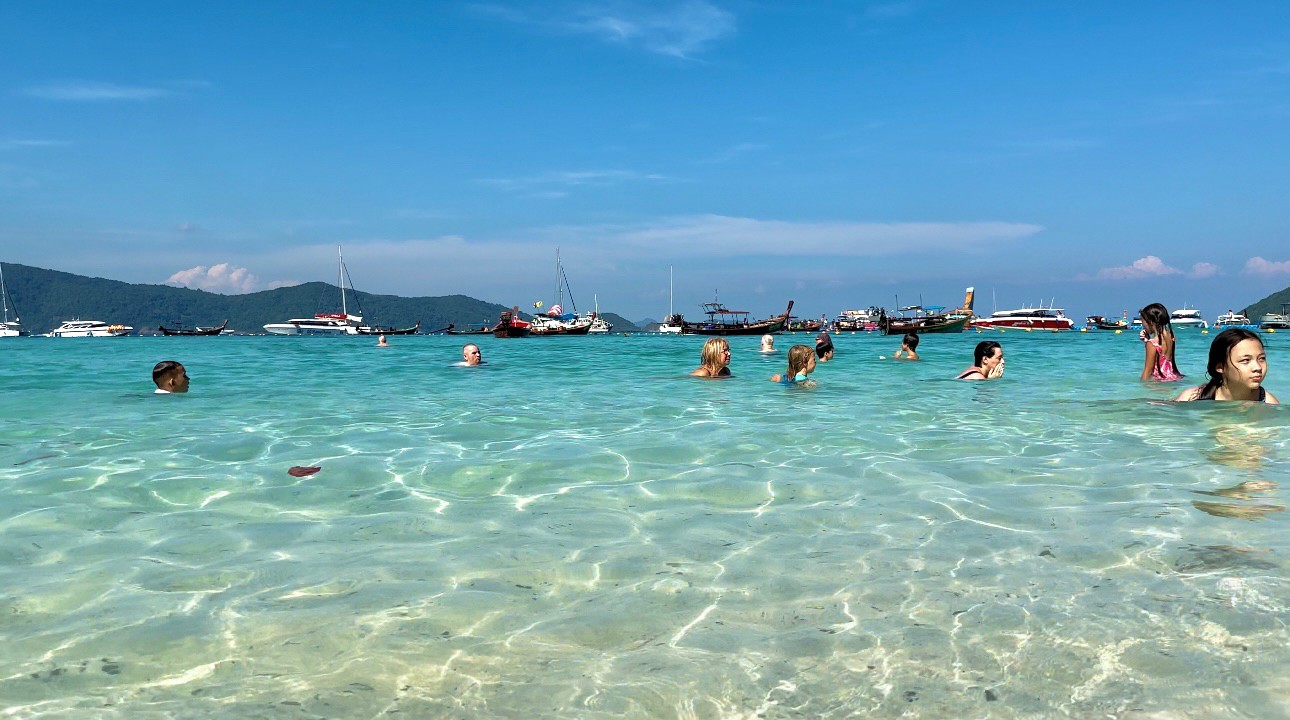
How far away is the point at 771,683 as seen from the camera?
9.50ft

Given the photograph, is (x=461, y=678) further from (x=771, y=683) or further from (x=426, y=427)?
(x=426, y=427)

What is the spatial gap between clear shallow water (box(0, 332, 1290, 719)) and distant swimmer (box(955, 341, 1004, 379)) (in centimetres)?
711

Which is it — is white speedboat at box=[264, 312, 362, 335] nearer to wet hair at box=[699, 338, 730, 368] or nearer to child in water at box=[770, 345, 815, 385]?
wet hair at box=[699, 338, 730, 368]

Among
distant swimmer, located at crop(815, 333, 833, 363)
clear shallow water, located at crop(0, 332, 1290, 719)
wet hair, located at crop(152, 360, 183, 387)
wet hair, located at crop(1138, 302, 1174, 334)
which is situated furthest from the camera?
distant swimmer, located at crop(815, 333, 833, 363)

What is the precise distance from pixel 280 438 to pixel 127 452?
1.59 meters

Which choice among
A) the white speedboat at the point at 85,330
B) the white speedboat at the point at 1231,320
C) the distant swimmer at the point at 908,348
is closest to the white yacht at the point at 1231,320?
the white speedboat at the point at 1231,320

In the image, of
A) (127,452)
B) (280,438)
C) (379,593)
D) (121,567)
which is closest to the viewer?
(379,593)

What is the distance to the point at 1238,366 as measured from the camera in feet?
28.9

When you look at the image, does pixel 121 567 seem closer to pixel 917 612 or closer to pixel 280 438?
pixel 917 612

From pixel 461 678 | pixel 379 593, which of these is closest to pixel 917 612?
pixel 461 678

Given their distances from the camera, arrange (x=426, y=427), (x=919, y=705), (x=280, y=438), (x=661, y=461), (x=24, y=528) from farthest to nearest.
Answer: (x=426, y=427) < (x=280, y=438) < (x=661, y=461) < (x=24, y=528) < (x=919, y=705)

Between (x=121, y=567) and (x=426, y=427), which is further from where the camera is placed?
(x=426, y=427)

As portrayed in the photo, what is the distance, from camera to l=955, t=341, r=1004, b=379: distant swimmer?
16375 millimetres

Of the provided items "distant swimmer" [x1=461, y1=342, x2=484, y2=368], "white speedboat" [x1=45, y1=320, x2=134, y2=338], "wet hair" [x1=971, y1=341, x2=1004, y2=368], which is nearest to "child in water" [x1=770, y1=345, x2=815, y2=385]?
"wet hair" [x1=971, y1=341, x2=1004, y2=368]
